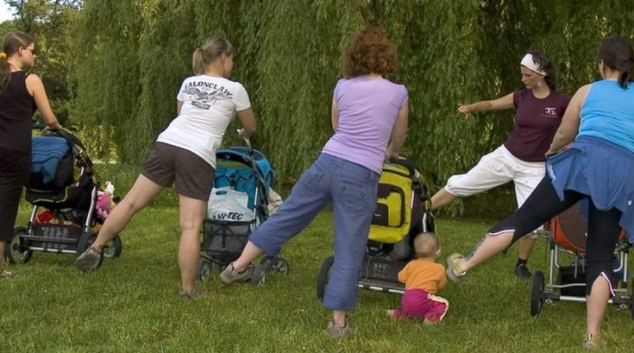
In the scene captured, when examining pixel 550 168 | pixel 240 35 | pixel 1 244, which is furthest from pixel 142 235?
pixel 550 168

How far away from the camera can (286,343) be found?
4406 millimetres

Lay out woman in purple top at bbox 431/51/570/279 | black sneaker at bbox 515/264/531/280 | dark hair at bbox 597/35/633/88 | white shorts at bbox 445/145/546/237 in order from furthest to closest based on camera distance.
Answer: black sneaker at bbox 515/264/531/280
white shorts at bbox 445/145/546/237
woman in purple top at bbox 431/51/570/279
dark hair at bbox 597/35/633/88

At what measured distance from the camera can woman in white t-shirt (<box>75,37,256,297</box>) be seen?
218 inches

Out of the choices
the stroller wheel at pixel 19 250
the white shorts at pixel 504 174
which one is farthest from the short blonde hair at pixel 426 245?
the stroller wheel at pixel 19 250

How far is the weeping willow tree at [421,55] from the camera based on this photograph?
398 inches

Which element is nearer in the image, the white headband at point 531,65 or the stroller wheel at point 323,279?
the stroller wheel at point 323,279

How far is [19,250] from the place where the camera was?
6.92 metres

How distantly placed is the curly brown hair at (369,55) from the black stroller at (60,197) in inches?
107

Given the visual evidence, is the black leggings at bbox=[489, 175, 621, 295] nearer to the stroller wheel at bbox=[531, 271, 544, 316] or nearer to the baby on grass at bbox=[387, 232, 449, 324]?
the stroller wheel at bbox=[531, 271, 544, 316]

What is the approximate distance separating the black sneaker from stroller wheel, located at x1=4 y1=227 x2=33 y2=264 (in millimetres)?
3783

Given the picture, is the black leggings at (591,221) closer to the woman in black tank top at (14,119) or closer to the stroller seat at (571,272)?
the stroller seat at (571,272)

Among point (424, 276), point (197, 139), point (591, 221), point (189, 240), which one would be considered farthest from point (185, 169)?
point (591, 221)

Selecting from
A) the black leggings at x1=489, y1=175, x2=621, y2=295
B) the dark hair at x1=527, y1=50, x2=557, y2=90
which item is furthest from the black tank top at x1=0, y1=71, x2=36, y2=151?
the dark hair at x1=527, y1=50, x2=557, y2=90

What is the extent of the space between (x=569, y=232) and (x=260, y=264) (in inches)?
82.7
